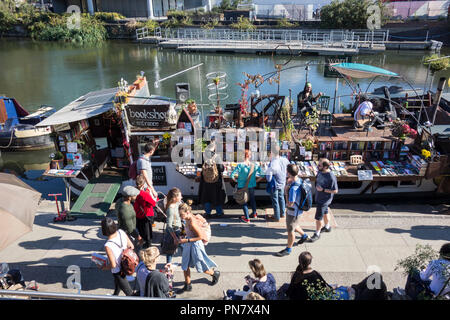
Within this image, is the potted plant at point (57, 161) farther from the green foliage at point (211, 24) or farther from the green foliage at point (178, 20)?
the green foliage at point (178, 20)

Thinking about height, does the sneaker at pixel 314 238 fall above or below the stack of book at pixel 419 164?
below

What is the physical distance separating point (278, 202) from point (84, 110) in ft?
17.6

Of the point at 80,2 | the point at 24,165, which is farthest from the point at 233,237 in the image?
the point at 80,2

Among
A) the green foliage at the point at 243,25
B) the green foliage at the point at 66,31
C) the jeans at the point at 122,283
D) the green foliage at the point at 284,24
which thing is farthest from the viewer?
the green foliage at the point at 66,31

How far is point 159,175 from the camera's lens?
30.1 ft

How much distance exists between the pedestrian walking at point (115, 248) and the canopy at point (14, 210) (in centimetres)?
104

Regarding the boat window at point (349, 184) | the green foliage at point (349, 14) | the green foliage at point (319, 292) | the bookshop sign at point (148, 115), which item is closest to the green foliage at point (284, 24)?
the green foliage at point (349, 14)

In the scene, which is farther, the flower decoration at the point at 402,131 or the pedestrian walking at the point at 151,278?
the flower decoration at the point at 402,131

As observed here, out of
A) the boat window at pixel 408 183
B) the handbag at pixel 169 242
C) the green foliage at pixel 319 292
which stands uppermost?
the green foliage at pixel 319 292

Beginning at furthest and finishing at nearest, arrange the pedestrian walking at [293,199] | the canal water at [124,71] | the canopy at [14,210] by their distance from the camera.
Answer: the canal water at [124,71], the pedestrian walking at [293,199], the canopy at [14,210]

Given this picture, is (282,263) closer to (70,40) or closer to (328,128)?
(328,128)

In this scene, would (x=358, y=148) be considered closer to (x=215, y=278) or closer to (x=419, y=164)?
(x=419, y=164)

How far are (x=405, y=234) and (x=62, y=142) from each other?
8196 mm

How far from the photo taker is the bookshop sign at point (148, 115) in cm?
892
